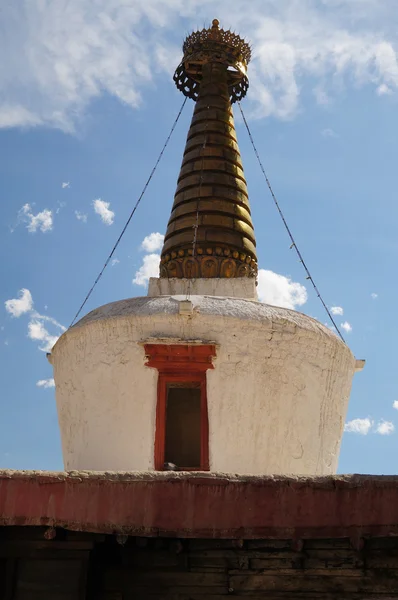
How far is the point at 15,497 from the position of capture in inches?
185

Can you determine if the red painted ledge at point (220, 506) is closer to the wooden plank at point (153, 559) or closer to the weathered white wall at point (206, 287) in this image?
the wooden plank at point (153, 559)

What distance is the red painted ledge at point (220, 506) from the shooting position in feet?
15.0

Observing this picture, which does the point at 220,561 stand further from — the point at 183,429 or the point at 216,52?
the point at 216,52

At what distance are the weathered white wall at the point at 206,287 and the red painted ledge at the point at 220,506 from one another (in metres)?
4.95

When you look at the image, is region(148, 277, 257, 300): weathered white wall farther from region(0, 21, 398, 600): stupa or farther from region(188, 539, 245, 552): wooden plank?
region(188, 539, 245, 552): wooden plank

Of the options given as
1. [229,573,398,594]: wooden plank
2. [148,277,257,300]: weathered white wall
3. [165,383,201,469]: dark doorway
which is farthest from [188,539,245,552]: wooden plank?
[165,383,201,469]: dark doorway

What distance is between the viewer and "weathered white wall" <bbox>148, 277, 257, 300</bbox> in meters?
9.55

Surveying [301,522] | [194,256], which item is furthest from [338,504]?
[194,256]

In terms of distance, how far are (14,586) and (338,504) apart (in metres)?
2.22

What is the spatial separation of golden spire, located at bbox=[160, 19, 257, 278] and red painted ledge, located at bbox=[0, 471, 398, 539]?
5613 mm

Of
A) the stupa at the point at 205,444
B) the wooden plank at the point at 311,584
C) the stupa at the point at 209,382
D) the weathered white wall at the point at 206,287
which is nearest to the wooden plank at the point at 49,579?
the stupa at the point at 205,444

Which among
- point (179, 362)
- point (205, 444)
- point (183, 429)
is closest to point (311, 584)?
point (205, 444)

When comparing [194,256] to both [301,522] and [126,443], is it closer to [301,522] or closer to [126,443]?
[126,443]

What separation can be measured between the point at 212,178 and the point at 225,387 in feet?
14.1
